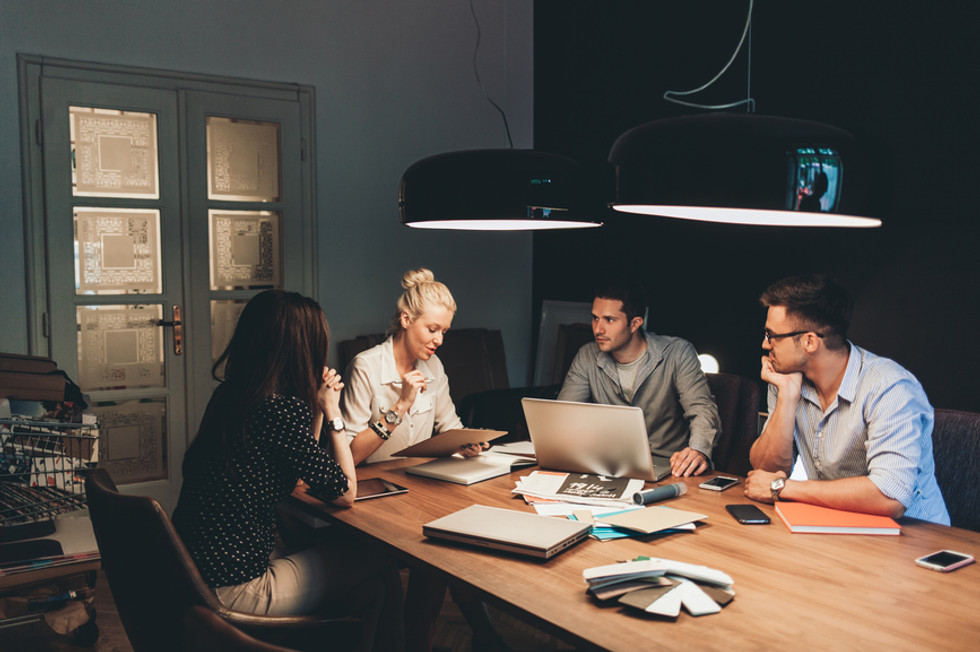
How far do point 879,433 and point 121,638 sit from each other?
2.84m

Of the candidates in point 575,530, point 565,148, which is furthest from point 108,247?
point 575,530

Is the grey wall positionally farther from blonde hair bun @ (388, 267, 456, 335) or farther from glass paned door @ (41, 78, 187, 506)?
blonde hair bun @ (388, 267, 456, 335)

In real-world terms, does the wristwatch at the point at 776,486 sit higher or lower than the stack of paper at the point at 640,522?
higher

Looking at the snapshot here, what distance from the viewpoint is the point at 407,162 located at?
4941mm

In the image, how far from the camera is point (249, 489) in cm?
184

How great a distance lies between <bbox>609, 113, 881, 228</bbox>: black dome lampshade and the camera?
1347 millimetres

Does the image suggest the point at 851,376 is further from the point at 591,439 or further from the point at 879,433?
the point at 591,439

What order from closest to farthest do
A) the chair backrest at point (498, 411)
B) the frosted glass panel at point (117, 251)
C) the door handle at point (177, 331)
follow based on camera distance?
1. the chair backrest at point (498, 411)
2. the frosted glass panel at point (117, 251)
3. the door handle at point (177, 331)

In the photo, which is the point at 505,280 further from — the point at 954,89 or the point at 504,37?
the point at 954,89

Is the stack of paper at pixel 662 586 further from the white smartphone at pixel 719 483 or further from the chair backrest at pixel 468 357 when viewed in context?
the chair backrest at pixel 468 357

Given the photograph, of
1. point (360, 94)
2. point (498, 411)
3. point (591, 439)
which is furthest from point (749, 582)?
point (360, 94)

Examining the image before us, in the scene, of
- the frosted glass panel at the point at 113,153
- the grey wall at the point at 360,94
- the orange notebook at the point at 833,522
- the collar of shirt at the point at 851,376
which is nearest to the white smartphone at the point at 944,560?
the orange notebook at the point at 833,522

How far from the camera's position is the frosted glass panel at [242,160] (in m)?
4.30

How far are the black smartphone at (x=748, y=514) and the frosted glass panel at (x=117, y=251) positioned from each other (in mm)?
3433
